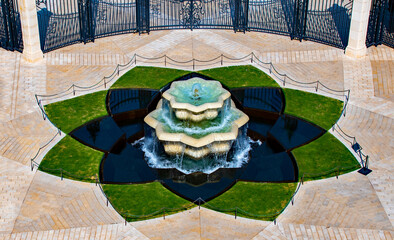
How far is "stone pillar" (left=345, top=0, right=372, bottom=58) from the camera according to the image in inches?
1881

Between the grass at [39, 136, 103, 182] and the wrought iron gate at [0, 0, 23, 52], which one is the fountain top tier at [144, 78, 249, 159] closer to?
the grass at [39, 136, 103, 182]

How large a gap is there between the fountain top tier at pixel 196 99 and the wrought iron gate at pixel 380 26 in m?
13.4

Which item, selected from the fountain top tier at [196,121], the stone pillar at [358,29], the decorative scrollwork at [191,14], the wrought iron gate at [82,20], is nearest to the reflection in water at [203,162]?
the fountain top tier at [196,121]

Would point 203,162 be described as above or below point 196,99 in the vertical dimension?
below

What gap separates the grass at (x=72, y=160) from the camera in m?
38.8

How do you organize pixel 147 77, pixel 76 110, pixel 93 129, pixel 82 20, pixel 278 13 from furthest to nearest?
pixel 278 13
pixel 82 20
pixel 147 77
pixel 76 110
pixel 93 129

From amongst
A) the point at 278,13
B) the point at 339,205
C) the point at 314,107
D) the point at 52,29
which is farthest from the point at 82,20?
the point at 339,205

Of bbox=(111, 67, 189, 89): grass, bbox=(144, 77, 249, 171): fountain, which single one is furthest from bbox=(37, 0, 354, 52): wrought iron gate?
bbox=(144, 77, 249, 171): fountain

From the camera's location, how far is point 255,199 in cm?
3709

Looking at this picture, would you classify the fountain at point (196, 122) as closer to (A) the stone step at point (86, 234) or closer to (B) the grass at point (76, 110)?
(B) the grass at point (76, 110)

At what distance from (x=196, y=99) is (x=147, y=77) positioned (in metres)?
7.28

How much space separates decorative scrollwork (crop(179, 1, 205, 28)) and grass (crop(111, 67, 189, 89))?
5902mm

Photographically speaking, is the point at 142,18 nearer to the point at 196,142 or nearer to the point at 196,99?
the point at 196,99

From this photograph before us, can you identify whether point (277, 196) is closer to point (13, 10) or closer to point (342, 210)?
point (342, 210)
